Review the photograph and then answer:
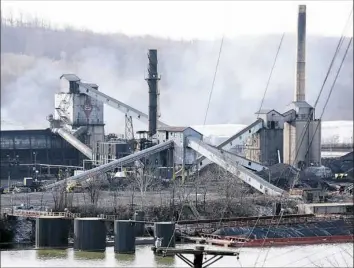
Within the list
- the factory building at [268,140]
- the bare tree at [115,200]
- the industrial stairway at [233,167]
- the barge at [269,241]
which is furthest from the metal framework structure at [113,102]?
the barge at [269,241]

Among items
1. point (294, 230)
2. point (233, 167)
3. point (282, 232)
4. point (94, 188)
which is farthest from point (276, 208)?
point (94, 188)

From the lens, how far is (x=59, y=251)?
15.4 metres

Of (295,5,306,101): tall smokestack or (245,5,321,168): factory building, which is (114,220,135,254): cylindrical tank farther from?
(295,5,306,101): tall smokestack

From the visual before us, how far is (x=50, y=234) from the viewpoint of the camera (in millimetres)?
15961

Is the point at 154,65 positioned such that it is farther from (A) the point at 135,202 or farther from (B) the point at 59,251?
(B) the point at 59,251

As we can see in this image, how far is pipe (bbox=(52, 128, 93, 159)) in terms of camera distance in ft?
84.2

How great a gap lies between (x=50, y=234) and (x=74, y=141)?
10447 mm

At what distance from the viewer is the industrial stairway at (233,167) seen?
70.3 feet

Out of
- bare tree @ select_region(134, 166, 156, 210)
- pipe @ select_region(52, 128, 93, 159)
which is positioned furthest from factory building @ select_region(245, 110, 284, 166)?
pipe @ select_region(52, 128, 93, 159)

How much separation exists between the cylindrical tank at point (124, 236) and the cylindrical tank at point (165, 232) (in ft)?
1.13

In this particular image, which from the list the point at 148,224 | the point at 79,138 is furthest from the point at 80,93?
the point at 148,224

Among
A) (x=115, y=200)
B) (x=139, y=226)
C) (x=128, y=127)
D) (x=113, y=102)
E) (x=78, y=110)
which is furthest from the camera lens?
(x=128, y=127)

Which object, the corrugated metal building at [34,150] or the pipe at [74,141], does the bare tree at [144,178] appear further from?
the corrugated metal building at [34,150]

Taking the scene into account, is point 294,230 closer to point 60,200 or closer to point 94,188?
point 60,200
